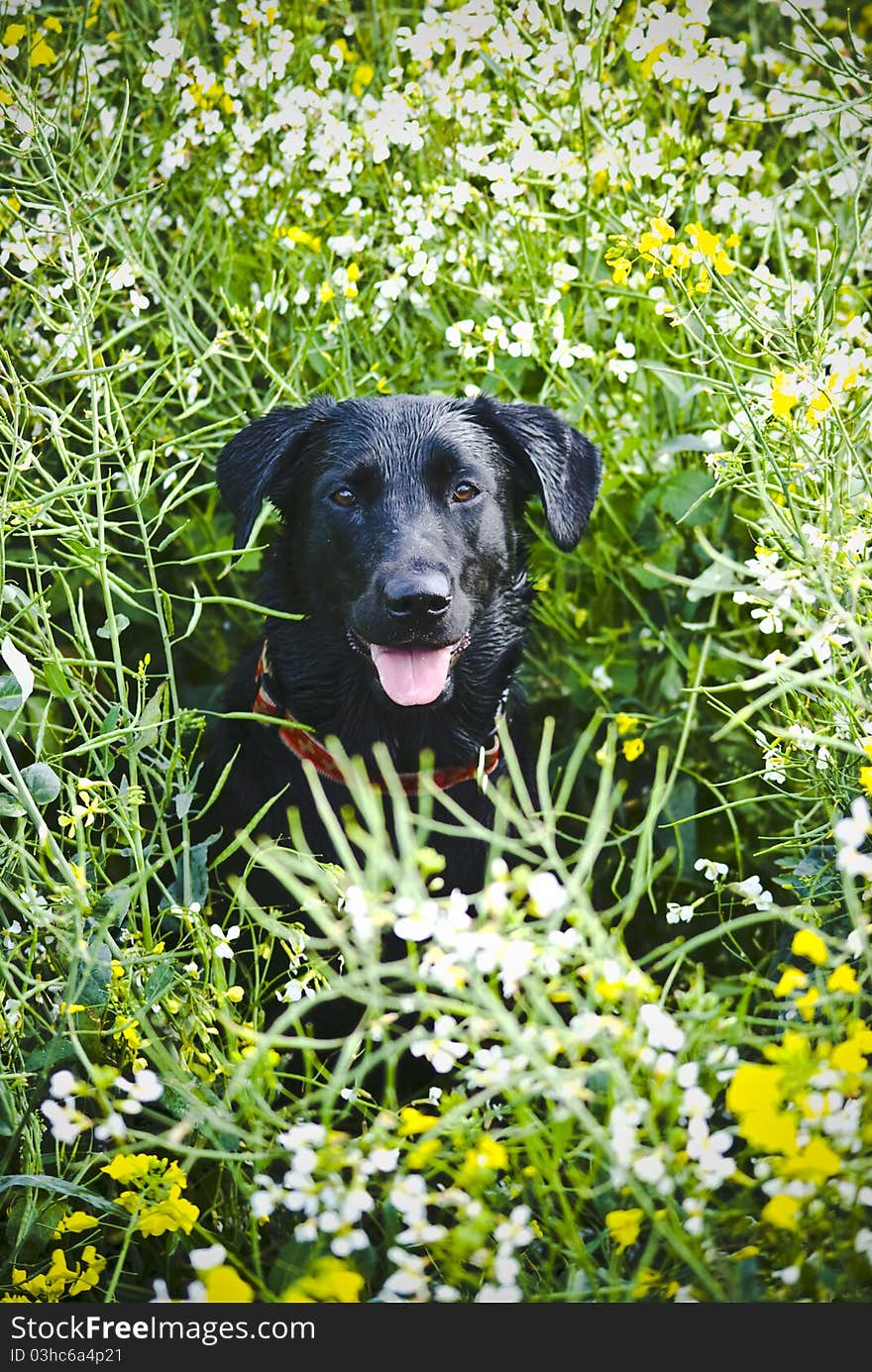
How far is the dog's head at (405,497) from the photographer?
2516 millimetres

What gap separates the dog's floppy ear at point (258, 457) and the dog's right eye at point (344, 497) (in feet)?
0.49

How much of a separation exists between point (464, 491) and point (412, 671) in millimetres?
430

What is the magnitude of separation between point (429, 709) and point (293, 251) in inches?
48.9

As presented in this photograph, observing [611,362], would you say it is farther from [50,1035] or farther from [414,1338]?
[414,1338]

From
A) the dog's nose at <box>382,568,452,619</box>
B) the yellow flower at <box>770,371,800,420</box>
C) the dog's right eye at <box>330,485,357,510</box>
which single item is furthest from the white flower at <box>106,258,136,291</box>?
the yellow flower at <box>770,371,800,420</box>

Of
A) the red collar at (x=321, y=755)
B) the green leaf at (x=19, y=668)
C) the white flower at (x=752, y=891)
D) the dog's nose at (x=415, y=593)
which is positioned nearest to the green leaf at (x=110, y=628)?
the green leaf at (x=19, y=668)

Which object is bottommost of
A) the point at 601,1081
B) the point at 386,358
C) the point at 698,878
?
the point at 698,878

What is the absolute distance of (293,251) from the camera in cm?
304

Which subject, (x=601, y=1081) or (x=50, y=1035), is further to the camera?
(x=50, y=1035)

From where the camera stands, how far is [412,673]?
8.29 feet

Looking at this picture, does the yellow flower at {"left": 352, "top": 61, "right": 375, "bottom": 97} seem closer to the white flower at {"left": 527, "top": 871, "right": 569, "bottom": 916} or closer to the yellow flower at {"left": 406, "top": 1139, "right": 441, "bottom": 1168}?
the white flower at {"left": 527, "top": 871, "right": 569, "bottom": 916}

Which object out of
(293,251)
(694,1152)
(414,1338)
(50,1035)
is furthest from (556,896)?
(293,251)

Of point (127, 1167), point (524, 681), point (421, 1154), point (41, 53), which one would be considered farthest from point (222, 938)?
point (41, 53)

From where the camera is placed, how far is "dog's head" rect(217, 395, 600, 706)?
99.0 inches
